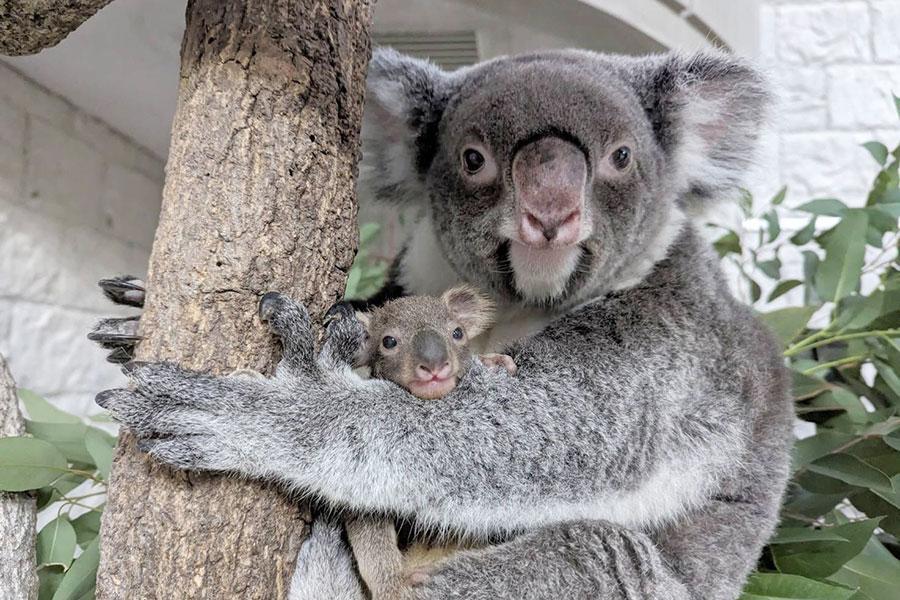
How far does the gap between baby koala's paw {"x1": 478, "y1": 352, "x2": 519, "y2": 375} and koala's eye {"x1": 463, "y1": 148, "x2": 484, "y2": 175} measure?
315 millimetres

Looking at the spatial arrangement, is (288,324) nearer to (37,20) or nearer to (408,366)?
(408,366)

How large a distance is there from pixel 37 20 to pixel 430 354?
0.69 m

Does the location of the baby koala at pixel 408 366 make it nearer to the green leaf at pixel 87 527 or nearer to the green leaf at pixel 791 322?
the green leaf at pixel 87 527

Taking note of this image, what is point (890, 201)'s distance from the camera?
2.19 m

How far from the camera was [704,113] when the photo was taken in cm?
159

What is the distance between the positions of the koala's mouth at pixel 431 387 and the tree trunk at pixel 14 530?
664 millimetres

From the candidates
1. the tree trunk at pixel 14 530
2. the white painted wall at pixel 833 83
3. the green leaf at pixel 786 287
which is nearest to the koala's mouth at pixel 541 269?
the tree trunk at pixel 14 530

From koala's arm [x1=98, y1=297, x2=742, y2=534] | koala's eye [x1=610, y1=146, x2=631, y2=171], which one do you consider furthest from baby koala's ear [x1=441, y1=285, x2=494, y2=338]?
koala's eye [x1=610, y1=146, x2=631, y2=171]

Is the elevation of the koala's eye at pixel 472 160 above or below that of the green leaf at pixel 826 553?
above

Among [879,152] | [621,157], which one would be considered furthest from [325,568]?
[879,152]

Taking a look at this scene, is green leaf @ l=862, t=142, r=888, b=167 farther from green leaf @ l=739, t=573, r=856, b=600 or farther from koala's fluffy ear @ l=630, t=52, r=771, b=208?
green leaf @ l=739, t=573, r=856, b=600

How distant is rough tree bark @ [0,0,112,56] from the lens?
1.04 m

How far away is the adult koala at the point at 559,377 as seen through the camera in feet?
3.78

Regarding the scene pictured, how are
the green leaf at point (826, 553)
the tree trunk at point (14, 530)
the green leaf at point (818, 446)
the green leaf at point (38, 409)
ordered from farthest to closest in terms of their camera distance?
the green leaf at point (818, 446) → the green leaf at point (38, 409) → the green leaf at point (826, 553) → the tree trunk at point (14, 530)
